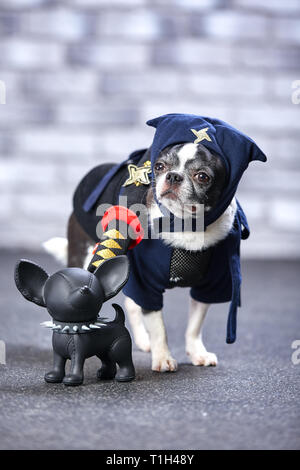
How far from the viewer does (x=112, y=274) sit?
1484 millimetres

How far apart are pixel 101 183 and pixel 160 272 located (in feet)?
1.14

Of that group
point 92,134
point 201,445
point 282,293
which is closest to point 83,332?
point 201,445

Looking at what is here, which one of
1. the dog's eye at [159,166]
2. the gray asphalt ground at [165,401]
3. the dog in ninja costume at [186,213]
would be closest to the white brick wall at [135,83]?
the gray asphalt ground at [165,401]

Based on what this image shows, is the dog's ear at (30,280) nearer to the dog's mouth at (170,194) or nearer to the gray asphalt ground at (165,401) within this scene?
the gray asphalt ground at (165,401)

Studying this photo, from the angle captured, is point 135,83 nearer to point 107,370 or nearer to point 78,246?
point 78,246

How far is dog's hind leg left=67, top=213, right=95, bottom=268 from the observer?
191 centimetres

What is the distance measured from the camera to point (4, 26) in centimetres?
416

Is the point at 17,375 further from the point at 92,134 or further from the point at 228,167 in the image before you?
the point at 92,134

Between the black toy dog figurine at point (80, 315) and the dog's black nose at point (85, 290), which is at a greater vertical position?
the dog's black nose at point (85, 290)

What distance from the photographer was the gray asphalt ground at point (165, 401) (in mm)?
1124

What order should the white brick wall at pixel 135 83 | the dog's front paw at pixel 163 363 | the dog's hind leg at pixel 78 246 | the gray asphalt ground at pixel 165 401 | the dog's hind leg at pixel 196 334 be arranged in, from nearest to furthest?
the gray asphalt ground at pixel 165 401 → the dog's front paw at pixel 163 363 → the dog's hind leg at pixel 196 334 → the dog's hind leg at pixel 78 246 → the white brick wall at pixel 135 83

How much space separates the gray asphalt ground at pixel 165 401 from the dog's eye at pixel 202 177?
47cm

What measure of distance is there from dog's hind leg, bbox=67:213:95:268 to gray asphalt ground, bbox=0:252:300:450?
27cm
